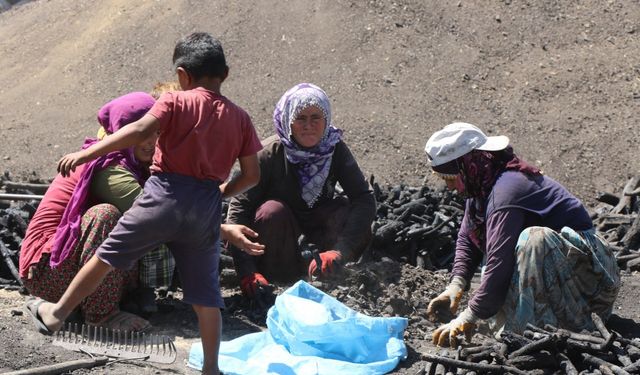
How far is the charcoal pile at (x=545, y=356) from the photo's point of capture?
447cm

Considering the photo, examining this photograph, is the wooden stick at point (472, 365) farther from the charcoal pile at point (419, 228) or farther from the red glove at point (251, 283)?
the charcoal pile at point (419, 228)

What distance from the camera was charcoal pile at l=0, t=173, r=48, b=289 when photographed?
641 centimetres

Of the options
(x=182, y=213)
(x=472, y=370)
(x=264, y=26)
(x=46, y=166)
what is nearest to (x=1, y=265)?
(x=182, y=213)

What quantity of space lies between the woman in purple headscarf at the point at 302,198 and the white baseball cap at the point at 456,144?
119cm

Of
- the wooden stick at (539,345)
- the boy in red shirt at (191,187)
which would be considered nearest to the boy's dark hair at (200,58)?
the boy in red shirt at (191,187)

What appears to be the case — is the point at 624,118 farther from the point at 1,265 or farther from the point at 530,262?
the point at 1,265

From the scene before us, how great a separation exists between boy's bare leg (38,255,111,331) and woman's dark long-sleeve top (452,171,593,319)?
6.27ft

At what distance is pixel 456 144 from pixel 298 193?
159 centimetres

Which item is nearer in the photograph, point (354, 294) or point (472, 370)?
point (472, 370)

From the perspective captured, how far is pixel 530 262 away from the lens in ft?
16.8

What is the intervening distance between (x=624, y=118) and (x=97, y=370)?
7.73 m

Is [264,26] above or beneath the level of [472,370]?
above

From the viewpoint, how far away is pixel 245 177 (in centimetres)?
471

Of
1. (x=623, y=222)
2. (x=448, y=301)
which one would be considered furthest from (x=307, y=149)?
(x=623, y=222)
